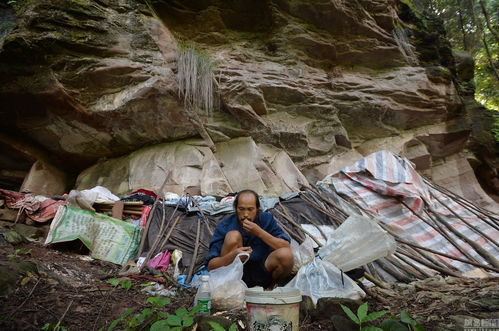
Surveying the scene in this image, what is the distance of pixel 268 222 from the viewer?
109 inches

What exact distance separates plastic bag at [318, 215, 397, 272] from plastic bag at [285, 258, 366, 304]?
74mm

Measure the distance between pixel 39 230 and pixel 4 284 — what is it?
247cm

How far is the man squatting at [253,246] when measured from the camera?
2.34 metres

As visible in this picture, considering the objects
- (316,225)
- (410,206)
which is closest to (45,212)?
(316,225)

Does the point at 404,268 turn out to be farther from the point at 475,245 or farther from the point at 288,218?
the point at 288,218

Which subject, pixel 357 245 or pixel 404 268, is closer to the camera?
pixel 357 245

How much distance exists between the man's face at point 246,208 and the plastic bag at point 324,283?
2.09ft

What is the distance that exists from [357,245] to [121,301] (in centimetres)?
170

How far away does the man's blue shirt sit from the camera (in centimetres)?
257

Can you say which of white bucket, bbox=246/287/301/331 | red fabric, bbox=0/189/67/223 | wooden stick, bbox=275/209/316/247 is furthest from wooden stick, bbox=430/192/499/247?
red fabric, bbox=0/189/67/223

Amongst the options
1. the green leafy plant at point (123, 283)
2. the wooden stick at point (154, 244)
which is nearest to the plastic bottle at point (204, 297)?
the green leafy plant at point (123, 283)

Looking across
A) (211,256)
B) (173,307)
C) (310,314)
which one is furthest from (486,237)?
(173,307)

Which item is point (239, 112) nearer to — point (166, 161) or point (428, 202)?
point (166, 161)

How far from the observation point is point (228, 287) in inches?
81.7
